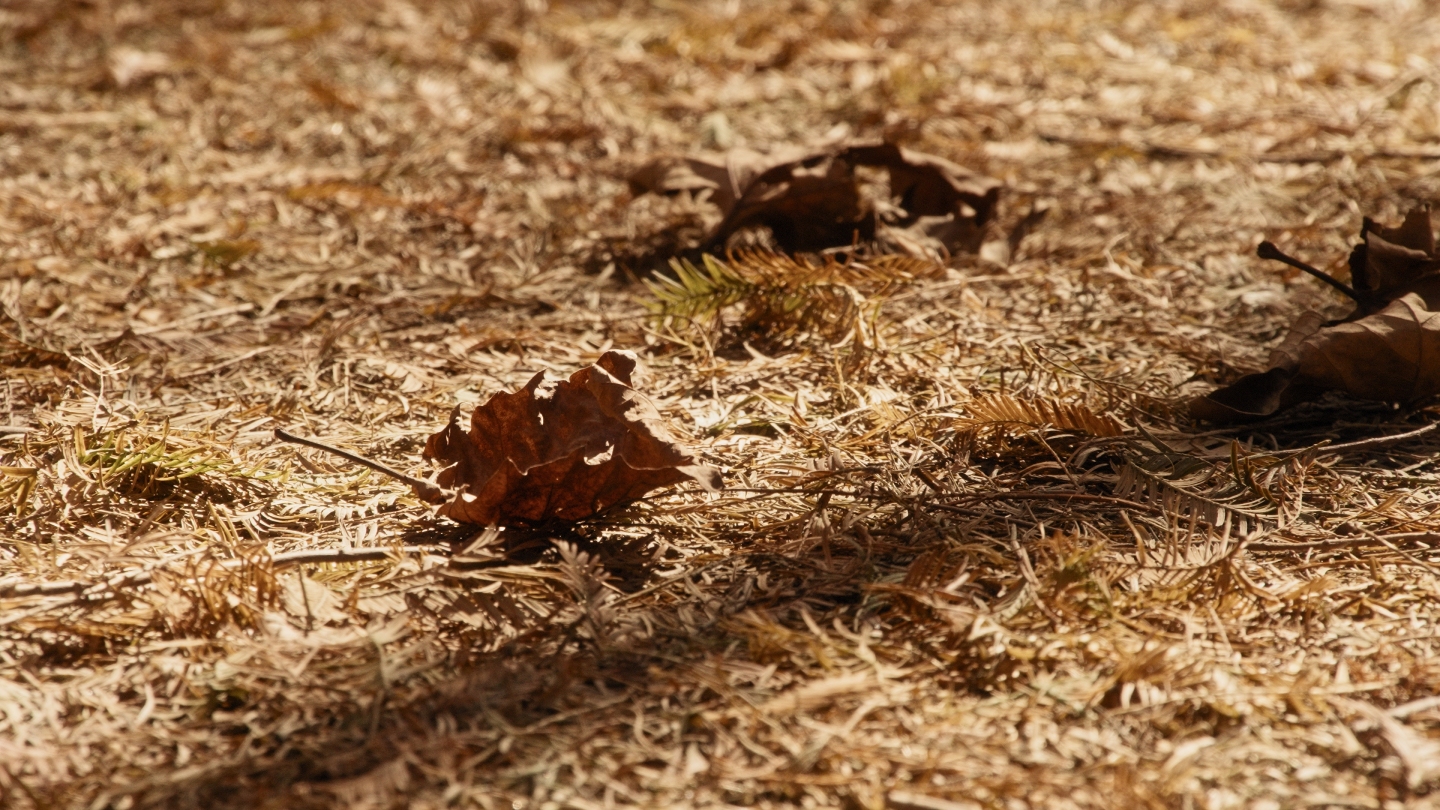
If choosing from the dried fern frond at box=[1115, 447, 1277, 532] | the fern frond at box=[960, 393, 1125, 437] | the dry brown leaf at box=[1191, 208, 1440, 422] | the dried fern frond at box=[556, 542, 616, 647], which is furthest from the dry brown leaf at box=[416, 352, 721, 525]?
the dry brown leaf at box=[1191, 208, 1440, 422]

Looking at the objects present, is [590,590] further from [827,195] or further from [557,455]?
[827,195]

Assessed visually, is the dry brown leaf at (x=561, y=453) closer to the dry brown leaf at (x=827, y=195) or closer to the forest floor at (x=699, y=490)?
the forest floor at (x=699, y=490)

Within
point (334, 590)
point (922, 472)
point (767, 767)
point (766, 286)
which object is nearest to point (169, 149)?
point (766, 286)

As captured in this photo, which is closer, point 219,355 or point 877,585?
point 877,585

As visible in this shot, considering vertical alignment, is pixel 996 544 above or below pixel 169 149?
below

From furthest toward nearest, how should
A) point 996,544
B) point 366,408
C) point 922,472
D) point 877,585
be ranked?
point 366,408
point 922,472
point 996,544
point 877,585

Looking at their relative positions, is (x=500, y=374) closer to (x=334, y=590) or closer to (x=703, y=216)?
(x=334, y=590)

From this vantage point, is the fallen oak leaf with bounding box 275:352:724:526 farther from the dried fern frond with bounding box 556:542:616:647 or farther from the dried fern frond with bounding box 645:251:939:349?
the dried fern frond with bounding box 645:251:939:349
